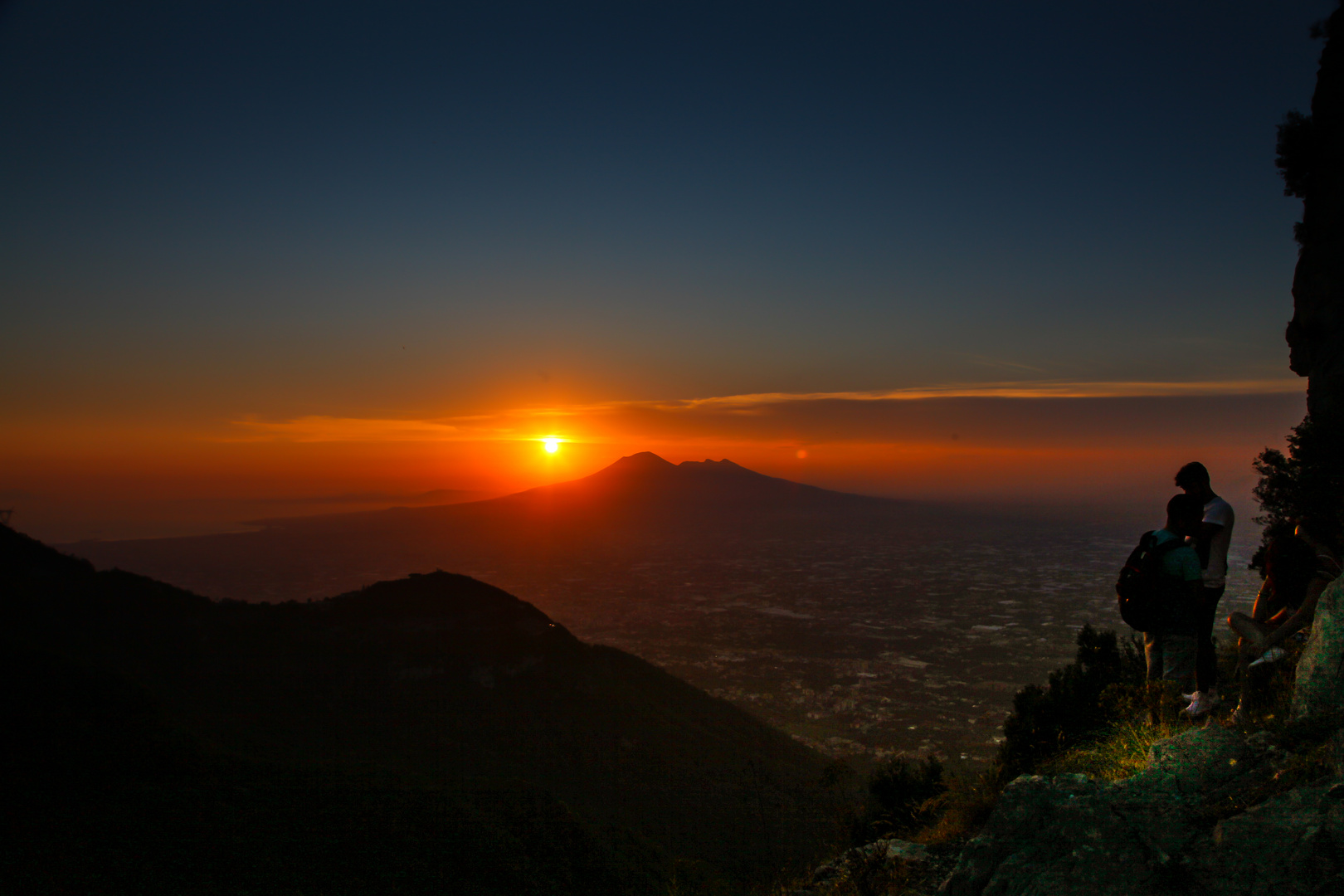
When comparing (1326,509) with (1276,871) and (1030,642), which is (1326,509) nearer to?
(1276,871)

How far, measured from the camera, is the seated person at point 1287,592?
18.5 feet

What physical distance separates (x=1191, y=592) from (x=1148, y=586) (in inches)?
11.4

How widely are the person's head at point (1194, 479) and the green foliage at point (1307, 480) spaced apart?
34.6 ft

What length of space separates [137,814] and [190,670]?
20.4 metres

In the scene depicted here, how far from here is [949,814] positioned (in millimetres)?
6195

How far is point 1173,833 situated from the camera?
348cm

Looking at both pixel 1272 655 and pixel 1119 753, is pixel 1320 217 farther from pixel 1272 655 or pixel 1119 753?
pixel 1119 753

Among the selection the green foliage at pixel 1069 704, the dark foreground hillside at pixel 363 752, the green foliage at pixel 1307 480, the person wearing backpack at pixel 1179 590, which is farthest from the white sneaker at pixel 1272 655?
the dark foreground hillside at pixel 363 752

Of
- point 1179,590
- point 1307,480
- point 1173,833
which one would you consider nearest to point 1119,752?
point 1179,590

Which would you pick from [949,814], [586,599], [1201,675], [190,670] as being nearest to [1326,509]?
[1201,675]

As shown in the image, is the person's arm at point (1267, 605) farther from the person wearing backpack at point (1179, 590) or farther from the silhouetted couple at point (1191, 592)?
the person wearing backpack at point (1179, 590)

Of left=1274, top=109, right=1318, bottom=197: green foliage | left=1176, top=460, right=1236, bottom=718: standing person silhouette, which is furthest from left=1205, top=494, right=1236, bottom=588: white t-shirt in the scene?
left=1274, top=109, right=1318, bottom=197: green foliage

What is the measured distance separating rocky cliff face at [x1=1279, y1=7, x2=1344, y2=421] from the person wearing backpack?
17119 mm

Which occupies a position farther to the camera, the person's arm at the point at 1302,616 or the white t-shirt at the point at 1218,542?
the white t-shirt at the point at 1218,542
